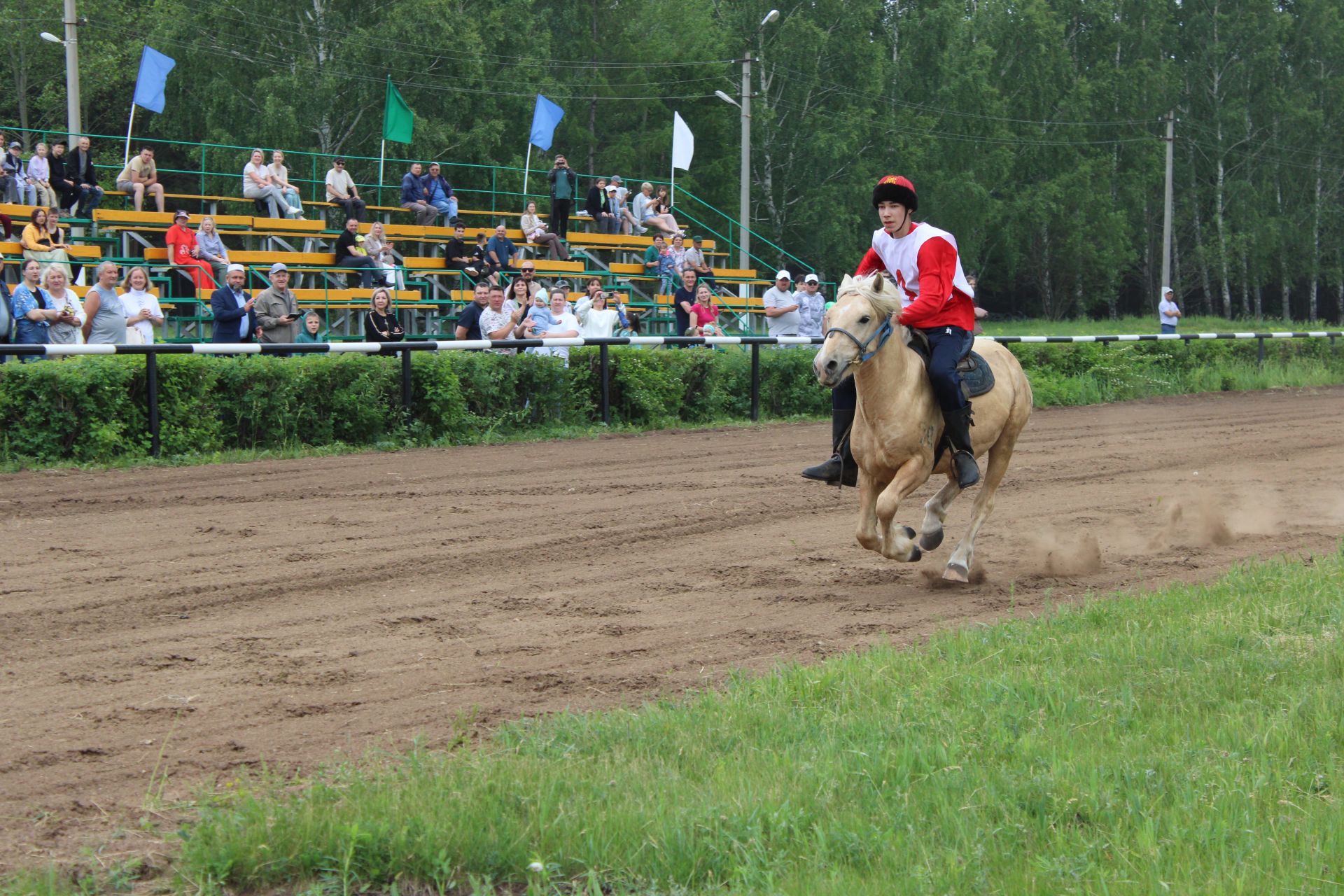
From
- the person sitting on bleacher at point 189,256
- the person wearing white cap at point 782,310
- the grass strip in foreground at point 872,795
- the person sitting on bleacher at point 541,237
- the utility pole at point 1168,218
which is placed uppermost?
the utility pole at point 1168,218

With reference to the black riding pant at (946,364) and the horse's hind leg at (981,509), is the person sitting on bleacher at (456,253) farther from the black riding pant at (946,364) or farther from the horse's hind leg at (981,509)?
the black riding pant at (946,364)

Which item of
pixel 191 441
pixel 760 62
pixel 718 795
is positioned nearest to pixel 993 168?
pixel 760 62

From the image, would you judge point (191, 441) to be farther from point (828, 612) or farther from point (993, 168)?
point (993, 168)

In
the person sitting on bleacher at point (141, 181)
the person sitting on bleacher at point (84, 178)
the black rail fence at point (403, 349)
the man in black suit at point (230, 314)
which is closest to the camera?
the black rail fence at point (403, 349)

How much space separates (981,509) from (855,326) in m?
2.23

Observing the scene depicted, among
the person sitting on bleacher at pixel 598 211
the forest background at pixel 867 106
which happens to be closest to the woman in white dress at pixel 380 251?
the person sitting on bleacher at pixel 598 211

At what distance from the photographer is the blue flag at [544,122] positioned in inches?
1330

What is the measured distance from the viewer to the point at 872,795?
454 centimetres

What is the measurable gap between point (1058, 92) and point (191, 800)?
2354 inches

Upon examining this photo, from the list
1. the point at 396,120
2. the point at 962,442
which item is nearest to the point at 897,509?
the point at 962,442

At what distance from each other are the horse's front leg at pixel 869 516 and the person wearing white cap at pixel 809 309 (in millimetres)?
12988

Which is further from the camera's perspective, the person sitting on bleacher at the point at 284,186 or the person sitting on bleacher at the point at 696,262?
the person sitting on bleacher at the point at 696,262

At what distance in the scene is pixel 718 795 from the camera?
452 cm

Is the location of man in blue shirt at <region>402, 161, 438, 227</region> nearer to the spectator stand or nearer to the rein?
the spectator stand
